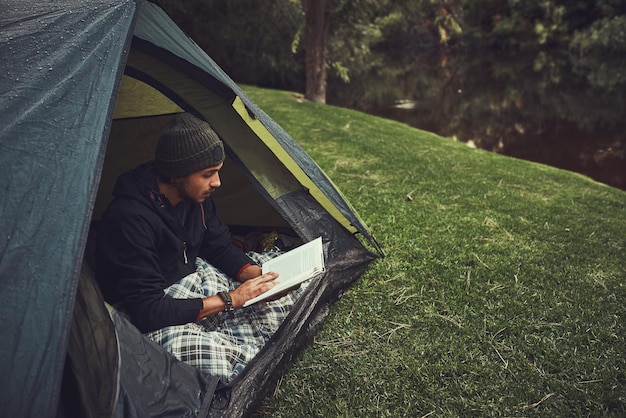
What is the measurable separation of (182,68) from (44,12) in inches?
28.1

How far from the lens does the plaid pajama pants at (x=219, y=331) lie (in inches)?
92.4

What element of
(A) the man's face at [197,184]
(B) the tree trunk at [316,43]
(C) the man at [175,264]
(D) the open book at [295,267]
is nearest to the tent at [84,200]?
(C) the man at [175,264]

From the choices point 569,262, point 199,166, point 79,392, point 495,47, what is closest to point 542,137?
point 569,262

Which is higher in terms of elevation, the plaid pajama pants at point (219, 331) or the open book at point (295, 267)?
the open book at point (295, 267)


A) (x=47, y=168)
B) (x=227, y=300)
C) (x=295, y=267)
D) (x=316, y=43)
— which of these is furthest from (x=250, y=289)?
(x=316, y=43)

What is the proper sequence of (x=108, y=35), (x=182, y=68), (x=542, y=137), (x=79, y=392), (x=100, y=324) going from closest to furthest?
(x=79, y=392), (x=100, y=324), (x=108, y=35), (x=182, y=68), (x=542, y=137)

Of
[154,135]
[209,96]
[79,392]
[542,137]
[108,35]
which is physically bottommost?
[542,137]

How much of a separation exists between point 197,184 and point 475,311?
1846 mm

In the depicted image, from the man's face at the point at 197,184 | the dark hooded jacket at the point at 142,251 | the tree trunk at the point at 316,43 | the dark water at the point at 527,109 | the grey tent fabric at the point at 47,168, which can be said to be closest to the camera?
the grey tent fabric at the point at 47,168

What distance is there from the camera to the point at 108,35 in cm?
224

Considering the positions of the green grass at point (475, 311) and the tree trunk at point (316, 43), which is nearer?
the green grass at point (475, 311)

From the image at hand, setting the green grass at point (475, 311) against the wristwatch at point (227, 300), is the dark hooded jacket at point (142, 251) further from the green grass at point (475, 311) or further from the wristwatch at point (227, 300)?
the green grass at point (475, 311)

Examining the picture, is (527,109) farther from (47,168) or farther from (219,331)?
(47,168)

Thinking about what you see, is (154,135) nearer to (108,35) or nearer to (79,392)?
(108,35)
